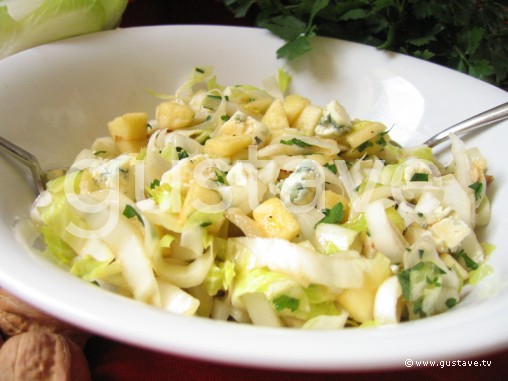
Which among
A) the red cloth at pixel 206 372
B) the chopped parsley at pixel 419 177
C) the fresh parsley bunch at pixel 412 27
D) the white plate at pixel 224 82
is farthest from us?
the fresh parsley bunch at pixel 412 27

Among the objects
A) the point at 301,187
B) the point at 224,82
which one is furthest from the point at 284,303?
the point at 224,82

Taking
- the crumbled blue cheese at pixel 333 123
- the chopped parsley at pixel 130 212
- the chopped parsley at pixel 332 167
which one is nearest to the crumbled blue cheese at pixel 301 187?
the chopped parsley at pixel 332 167

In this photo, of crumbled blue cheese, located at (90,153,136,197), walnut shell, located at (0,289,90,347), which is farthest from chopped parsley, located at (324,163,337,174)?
walnut shell, located at (0,289,90,347)

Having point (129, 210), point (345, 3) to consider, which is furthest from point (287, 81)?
point (129, 210)

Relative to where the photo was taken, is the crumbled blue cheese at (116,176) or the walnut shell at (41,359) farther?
the crumbled blue cheese at (116,176)

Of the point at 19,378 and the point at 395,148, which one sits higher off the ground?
the point at 395,148

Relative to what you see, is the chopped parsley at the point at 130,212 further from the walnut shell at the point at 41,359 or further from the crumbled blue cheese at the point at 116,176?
the walnut shell at the point at 41,359

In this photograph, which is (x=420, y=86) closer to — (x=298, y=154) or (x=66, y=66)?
(x=298, y=154)

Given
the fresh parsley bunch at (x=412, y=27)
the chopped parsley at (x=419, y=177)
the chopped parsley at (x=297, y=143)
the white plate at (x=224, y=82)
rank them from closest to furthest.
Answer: the white plate at (x=224, y=82) → the chopped parsley at (x=419, y=177) → the chopped parsley at (x=297, y=143) → the fresh parsley bunch at (x=412, y=27)
